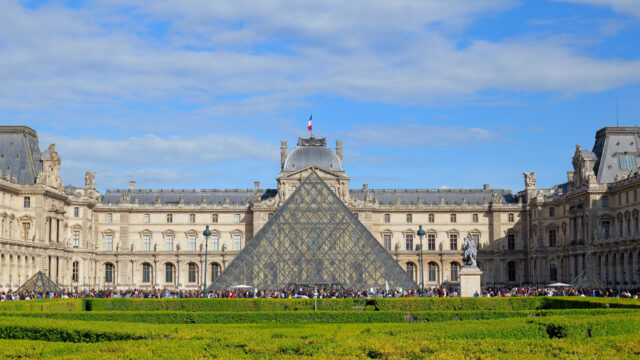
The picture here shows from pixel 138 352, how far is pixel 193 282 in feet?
196

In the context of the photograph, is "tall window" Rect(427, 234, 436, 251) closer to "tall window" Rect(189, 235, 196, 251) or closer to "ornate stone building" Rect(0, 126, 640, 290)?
"ornate stone building" Rect(0, 126, 640, 290)

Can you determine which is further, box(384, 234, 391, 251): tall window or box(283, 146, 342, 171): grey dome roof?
box(384, 234, 391, 251): tall window

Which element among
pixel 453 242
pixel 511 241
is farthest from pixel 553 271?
pixel 453 242

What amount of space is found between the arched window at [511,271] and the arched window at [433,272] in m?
6.33

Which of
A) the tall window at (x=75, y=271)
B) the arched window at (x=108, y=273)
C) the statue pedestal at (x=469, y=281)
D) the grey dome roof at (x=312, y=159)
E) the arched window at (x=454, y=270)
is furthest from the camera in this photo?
the arched window at (x=454, y=270)

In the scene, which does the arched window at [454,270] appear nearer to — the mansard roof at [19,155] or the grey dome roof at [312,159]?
the grey dome roof at [312,159]

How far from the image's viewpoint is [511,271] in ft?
237

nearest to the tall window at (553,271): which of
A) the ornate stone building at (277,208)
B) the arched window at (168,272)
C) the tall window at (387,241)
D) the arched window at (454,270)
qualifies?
the ornate stone building at (277,208)

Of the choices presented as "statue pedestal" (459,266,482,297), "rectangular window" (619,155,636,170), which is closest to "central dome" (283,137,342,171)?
"rectangular window" (619,155,636,170)

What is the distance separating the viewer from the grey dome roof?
72.3 meters

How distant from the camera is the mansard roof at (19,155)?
56250 mm

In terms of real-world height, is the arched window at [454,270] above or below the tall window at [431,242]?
below

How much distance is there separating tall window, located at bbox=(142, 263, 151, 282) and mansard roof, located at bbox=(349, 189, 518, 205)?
1960 cm

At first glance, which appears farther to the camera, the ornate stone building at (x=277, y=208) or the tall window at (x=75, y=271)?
the ornate stone building at (x=277, y=208)
